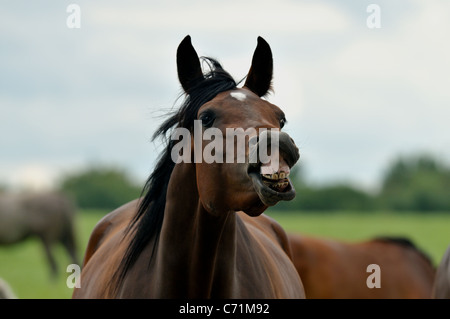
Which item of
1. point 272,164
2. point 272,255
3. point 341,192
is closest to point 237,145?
point 272,164

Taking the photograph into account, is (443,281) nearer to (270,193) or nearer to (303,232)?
(270,193)

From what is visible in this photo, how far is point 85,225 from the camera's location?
28750mm

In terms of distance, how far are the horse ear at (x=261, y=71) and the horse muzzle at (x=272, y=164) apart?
2.35 ft

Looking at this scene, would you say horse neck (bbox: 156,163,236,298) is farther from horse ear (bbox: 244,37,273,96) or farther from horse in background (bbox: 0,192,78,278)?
horse in background (bbox: 0,192,78,278)

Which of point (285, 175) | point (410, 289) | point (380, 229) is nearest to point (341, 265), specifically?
point (410, 289)

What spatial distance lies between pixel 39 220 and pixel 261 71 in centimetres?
1468

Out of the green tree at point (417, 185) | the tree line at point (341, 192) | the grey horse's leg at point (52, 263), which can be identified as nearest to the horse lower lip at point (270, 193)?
the grey horse's leg at point (52, 263)

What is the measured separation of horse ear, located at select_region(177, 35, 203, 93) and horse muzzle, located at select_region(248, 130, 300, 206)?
2.48ft

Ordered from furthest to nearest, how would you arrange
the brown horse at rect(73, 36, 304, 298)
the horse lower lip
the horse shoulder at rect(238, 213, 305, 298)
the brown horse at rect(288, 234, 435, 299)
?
the brown horse at rect(288, 234, 435, 299), the horse shoulder at rect(238, 213, 305, 298), the brown horse at rect(73, 36, 304, 298), the horse lower lip

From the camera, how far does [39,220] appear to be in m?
17.0

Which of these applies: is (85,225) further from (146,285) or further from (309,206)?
(146,285)

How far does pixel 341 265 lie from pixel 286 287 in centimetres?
476

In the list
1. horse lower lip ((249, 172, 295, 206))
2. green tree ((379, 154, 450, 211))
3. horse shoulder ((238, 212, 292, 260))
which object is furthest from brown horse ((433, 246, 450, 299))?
green tree ((379, 154, 450, 211))

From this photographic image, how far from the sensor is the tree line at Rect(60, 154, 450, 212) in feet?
128
